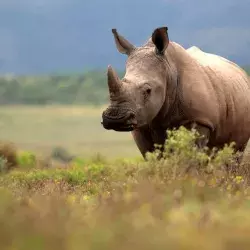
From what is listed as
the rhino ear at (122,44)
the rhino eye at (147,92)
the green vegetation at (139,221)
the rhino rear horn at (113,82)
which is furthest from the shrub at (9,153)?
the green vegetation at (139,221)

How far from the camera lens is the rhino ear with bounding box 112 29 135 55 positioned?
10219mm

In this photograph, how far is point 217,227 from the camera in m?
3.71

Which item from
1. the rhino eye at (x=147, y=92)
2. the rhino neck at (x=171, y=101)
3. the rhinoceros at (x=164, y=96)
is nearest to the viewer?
the rhinoceros at (x=164, y=96)

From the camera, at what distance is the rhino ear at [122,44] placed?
10.2 m

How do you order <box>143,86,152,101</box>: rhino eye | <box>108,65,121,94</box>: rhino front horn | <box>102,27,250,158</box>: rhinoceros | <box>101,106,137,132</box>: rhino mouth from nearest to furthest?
1. <box>101,106,137,132</box>: rhino mouth
2. <box>108,65,121,94</box>: rhino front horn
3. <box>102,27,250,158</box>: rhinoceros
4. <box>143,86,152,101</box>: rhino eye

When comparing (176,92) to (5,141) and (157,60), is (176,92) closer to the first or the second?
(157,60)

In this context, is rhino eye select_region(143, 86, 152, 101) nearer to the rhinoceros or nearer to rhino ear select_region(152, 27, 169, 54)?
the rhinoceros

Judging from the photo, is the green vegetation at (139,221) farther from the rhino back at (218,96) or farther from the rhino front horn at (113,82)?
the rhino back at (218,96)

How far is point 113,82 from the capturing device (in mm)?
8945

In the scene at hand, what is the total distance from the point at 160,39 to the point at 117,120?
1.50 meters

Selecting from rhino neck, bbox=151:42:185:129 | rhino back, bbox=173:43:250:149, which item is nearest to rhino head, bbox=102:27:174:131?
rhino neck, bbox=151:42:185:129

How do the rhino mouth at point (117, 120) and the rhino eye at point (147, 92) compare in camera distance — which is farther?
the rhino eye at point (147, 92)

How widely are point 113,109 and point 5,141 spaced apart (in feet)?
34.1

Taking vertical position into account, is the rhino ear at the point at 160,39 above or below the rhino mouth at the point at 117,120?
above
